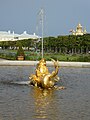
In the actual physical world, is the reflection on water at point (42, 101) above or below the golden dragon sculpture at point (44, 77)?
below

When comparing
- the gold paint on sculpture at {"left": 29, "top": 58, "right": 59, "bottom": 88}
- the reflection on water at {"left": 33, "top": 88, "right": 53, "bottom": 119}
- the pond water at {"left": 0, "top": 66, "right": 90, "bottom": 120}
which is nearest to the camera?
the pond water at {"left": 0, "top": 66, "right": 90, "bottom": 120}

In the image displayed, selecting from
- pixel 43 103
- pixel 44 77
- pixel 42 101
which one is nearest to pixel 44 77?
pixel 44 77

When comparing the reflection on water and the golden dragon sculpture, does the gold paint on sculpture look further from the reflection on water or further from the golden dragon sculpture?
the reflection on water

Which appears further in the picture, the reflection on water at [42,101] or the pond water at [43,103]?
the reflection on water at [42,101]

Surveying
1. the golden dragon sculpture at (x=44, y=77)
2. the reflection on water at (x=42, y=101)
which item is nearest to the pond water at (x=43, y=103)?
the reflection on water at (x=42, y=101)

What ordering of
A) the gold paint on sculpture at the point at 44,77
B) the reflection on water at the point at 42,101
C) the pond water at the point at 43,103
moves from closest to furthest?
1. the pond water at the point at 43,103
2. the reflection on water at the point at 42,101
3. the gold paint on sculpture at the point at 44,77

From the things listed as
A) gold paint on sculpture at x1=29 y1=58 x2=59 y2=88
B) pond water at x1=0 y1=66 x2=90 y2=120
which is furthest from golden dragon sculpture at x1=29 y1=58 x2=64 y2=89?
pond water at x1=0 y1=66 x2=90 y2=120

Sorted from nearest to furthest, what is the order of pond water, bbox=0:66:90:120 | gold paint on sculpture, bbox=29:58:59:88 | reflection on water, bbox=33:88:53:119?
pond water, bbox=0:66:90:120, reflection on water, bbox=33:88:53:119, gold paint on sculpture, bbox=29:58:59:88

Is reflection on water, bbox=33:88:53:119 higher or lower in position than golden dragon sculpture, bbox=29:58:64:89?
lower

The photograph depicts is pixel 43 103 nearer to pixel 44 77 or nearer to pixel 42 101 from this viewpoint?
pixel 42 101

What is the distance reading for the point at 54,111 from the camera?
943cm

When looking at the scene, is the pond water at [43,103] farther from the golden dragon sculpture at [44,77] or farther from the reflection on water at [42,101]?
the golden dragon sculpture at [44,77]

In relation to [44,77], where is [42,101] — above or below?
below

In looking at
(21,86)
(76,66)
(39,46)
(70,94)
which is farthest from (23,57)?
(39,46)
